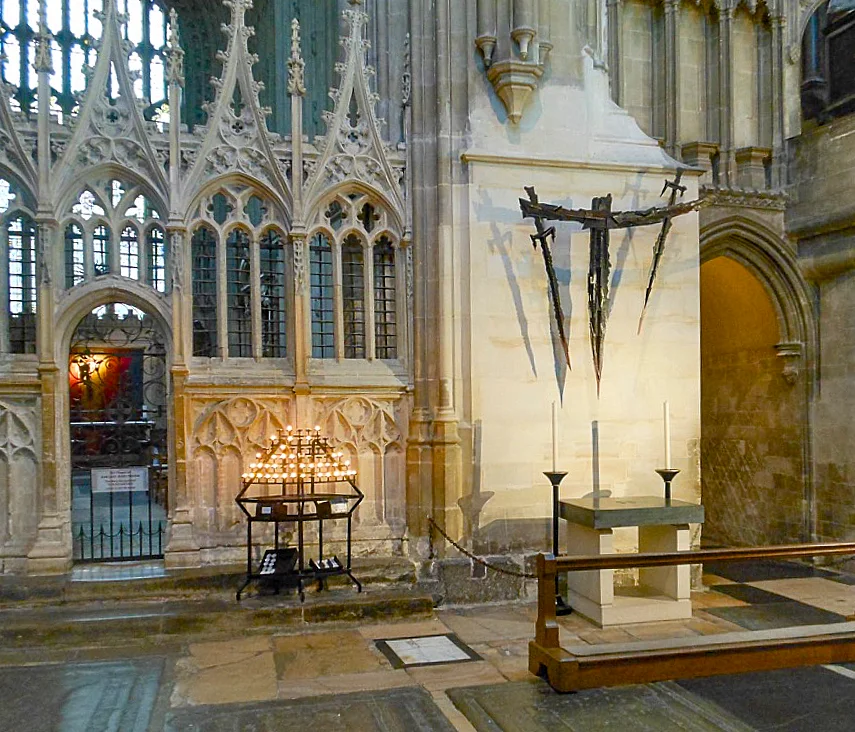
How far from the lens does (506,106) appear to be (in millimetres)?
6742

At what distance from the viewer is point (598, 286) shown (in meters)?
6.64

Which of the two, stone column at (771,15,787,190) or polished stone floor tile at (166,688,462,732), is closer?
polished stone floor tile at (166,688,462,732)

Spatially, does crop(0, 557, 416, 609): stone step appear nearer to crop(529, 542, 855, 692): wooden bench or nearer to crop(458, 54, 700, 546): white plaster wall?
crop(458, 54, 700, 546): white plaster wall

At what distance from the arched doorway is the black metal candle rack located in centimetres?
551

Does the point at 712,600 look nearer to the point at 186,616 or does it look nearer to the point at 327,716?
the point at 327,716

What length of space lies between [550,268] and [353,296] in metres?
1.98

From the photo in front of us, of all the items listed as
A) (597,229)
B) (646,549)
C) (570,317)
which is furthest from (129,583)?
(597,229)

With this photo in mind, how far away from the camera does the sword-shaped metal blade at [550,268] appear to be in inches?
255

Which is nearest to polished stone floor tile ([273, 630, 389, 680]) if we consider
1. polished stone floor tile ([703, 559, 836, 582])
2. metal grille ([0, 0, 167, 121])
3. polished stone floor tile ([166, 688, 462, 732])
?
polished stone floor tile ([166, 688, 462, 732])

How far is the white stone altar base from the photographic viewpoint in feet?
19.0

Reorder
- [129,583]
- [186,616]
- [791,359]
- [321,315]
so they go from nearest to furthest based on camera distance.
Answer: [186,616]
[129,583]
[321,315]
[791,359]

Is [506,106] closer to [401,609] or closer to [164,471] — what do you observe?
[401,609]

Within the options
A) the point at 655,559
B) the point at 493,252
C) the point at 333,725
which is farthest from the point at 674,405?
the point at 333,725

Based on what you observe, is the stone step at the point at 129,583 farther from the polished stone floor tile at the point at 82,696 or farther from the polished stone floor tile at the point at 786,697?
the polished stone floor tile at the point at 786,697
